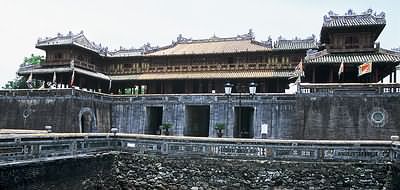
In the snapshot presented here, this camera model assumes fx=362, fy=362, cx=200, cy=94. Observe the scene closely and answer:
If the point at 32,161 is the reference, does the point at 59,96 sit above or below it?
above

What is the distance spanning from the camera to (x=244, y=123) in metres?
30.9

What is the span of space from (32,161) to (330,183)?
12.3 metres

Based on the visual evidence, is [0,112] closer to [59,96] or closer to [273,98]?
[59,96]

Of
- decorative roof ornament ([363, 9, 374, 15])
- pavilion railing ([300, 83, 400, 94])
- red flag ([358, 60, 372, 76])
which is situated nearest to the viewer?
pavilion railing ([300, 83, 400, 94])

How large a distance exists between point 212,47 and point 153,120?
972cm

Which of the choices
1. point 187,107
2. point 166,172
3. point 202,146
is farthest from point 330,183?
point 187,107

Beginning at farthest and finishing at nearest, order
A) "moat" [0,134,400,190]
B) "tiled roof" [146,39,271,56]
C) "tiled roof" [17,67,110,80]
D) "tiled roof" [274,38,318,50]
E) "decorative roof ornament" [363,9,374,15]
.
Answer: "tiled roof" [146,39,271,56], "tiled roof" [17,67,110,80], "tiled roof" [274,38,318,50], "decorative roof ornament" [363,9,374,15], "moat" [0,134,400,190]

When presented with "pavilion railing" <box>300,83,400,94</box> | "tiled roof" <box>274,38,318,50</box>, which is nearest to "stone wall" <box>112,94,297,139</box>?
"pavilion railing" <box>300,83,400,94</box>

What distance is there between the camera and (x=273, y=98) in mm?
25469

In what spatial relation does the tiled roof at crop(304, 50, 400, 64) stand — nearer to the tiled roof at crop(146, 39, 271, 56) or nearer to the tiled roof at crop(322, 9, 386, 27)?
the tiled roof at crop(322, 9, 386, 27)

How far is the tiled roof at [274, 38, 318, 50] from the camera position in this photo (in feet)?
101

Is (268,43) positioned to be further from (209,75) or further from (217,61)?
(209,75)

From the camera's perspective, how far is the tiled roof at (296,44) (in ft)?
101

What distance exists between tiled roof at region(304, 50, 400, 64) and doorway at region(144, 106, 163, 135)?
42.0ft
